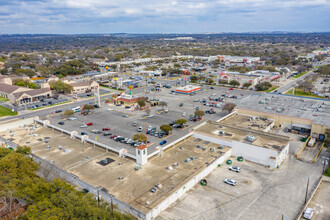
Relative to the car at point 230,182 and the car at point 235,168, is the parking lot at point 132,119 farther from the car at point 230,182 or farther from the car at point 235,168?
the car at point 230,182

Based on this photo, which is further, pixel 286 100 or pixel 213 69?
pixel 213 69

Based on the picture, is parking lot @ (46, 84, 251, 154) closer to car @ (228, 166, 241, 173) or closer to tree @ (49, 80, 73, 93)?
car @ (228, 166, 241, 173)

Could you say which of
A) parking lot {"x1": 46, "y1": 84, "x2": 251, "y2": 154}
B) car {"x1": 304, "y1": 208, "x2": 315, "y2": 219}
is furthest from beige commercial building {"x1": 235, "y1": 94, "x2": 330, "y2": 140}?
car {"x1": 304, "y1": 208, "x2": 315, "y2": 219}

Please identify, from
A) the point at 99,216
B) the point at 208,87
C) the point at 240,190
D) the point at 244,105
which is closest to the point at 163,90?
the point at 208,87

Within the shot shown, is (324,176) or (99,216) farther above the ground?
(99,216)

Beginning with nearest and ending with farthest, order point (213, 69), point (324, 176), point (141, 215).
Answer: point (141, 215) < point (324, 176) < point (213, 69)

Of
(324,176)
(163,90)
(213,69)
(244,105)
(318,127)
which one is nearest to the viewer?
(324,176)

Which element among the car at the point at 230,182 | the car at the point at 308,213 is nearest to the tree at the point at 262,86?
the car at the point at 230,182

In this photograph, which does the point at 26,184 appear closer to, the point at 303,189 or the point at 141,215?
the point at 141,215
